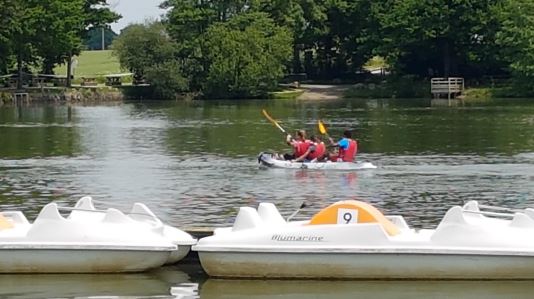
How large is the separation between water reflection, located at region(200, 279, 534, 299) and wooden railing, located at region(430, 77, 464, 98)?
8620 centimetres

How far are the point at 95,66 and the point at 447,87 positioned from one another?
55560 millimetres

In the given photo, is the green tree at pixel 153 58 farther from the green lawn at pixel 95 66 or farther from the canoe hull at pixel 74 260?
the canoe hull at pixel 74 260

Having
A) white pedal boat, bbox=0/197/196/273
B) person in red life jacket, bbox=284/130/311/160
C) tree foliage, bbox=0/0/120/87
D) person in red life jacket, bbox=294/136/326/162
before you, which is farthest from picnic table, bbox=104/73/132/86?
white pedal boat, bbox=0/197/196/273

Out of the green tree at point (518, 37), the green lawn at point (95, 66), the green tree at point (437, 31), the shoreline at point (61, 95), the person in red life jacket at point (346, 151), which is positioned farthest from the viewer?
the green lawn at point (95, 66)

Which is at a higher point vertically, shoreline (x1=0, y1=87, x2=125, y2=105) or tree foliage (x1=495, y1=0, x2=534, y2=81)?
tree foliage (x1=495, y1=0, x2=534, y2=81)

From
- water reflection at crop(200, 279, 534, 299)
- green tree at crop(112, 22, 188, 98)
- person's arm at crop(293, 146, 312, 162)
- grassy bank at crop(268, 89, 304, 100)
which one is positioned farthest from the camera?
green tree at crop(112, 22, 188, 98)

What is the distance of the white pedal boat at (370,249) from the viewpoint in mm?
16922

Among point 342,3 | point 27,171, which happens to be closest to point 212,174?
point 27,171

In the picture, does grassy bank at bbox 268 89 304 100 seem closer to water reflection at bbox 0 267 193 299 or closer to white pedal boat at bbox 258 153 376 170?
white pedal boat at bbox 258 153 376 170

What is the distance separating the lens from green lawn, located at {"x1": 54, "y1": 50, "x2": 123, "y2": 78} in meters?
134

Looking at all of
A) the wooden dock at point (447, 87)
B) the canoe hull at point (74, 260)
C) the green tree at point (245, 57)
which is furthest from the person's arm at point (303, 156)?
the green tree at point (245, 57)

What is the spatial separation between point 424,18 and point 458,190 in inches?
2940

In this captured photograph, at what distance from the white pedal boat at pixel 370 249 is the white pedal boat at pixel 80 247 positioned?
835mm

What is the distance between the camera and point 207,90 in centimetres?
10881
